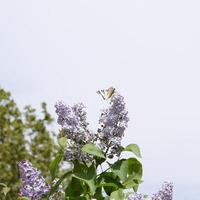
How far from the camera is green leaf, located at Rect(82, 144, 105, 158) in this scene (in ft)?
12.0

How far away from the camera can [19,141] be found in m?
15.6

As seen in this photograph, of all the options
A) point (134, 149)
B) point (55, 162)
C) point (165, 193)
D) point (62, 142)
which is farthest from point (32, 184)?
point (165, 193)

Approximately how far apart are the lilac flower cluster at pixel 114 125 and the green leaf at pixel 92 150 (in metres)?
0.09

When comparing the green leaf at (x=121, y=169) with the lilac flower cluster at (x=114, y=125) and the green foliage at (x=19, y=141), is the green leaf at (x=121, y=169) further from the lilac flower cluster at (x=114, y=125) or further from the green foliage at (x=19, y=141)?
the green foliage at (x=19, y=141)

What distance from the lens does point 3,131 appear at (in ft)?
51.4

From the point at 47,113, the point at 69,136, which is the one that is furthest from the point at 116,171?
the point at 47,113

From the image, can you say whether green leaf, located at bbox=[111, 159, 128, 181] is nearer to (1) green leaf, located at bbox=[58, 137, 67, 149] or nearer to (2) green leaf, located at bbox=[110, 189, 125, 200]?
(2) green leaf, located at bbox=[110, 189, 125, 200]

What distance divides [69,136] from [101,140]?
0.64 feet

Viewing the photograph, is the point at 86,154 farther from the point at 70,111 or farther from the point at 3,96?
the point at 3,96

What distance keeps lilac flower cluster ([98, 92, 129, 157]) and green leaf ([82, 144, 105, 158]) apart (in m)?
0.09

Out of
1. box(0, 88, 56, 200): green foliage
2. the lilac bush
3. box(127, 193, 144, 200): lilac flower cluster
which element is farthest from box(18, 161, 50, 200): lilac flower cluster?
box(0, 88, 56, 200): green foliage

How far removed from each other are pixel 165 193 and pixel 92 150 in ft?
1.67

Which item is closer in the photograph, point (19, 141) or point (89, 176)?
point (89, 176)

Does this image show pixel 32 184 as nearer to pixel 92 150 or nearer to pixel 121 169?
pixel 92 150
